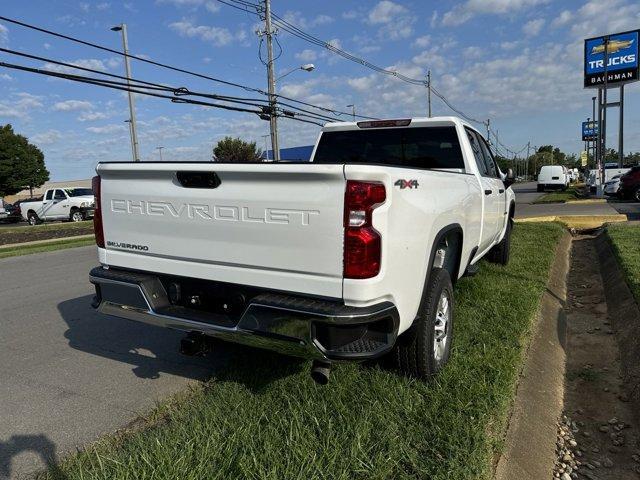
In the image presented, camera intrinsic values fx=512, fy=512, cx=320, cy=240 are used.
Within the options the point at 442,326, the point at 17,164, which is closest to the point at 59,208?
the point at 442,326

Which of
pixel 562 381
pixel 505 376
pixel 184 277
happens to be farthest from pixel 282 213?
pixel 562 381

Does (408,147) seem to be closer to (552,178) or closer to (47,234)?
(47,234)

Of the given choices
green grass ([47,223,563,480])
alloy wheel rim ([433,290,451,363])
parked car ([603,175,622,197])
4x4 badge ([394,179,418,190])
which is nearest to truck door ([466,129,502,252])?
green grass ([47,223,563,480])

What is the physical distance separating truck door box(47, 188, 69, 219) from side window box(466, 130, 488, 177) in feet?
82.7

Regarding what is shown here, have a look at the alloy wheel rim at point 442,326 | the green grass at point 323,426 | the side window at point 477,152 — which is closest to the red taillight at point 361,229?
the green grass at point 323,426

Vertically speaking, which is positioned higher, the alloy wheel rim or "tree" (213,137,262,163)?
"tree" (213,137,262,163)

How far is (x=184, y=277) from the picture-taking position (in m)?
3.33

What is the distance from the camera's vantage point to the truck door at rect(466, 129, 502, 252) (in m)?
5.22

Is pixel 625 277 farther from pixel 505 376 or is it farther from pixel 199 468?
pixel 199 468

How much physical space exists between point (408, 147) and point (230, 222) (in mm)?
2778

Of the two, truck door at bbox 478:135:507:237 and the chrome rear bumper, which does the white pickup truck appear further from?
truck door at bbox 478:135:507:237

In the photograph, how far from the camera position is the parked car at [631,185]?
22.0 m

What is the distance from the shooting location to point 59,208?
2641cm

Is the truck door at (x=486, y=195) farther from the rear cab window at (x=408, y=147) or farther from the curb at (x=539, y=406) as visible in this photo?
the curb at (x=539, y=406)
